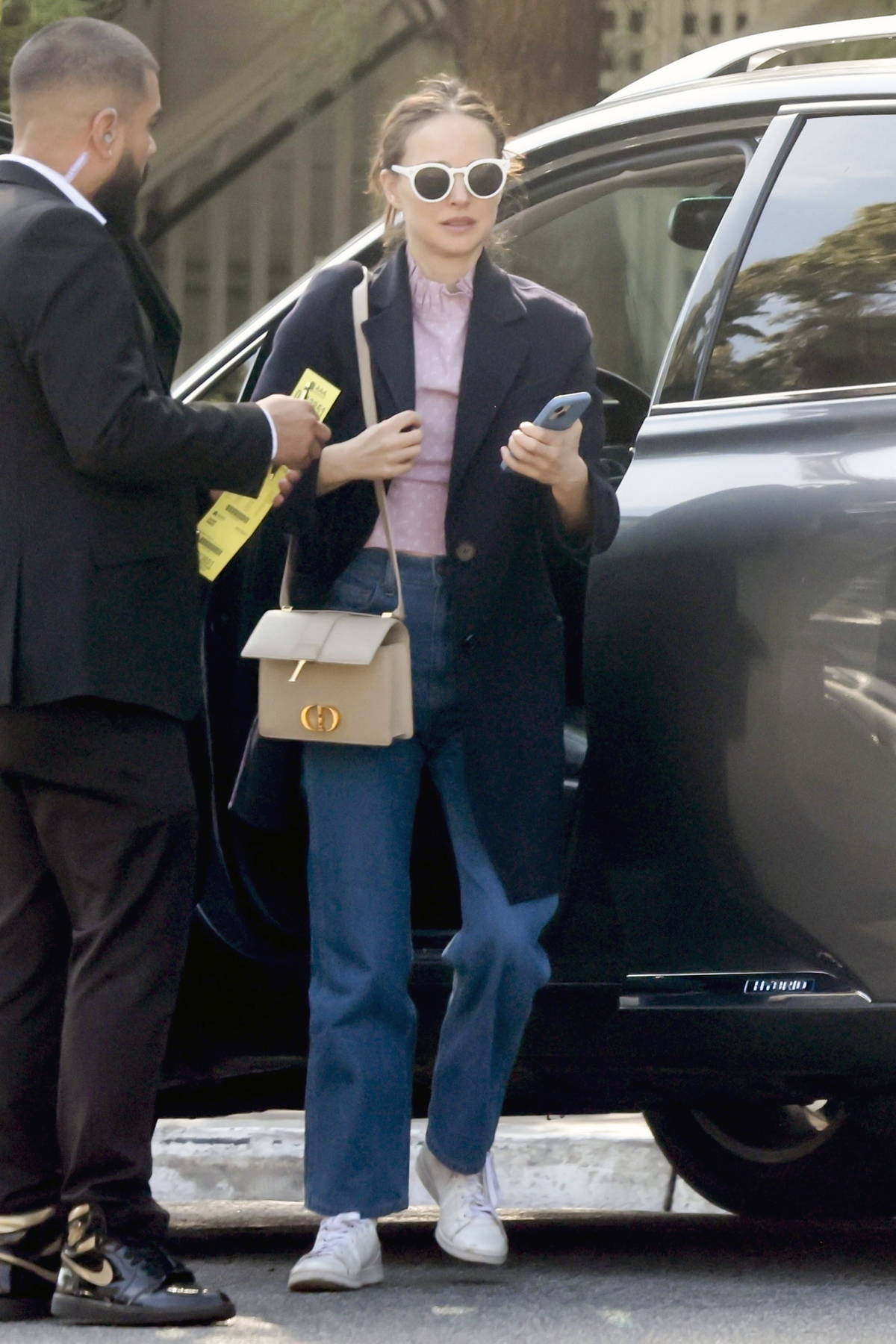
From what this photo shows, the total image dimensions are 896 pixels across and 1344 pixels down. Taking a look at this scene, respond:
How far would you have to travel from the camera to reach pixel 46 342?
3.09 meters

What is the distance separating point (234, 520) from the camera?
3393 millimetres

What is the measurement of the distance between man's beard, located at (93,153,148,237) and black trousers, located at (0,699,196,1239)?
2.17 feet

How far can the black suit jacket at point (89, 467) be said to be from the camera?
3.10 m

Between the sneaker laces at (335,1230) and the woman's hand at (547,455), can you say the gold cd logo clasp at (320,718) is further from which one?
the sneaker laces at (335,1230)

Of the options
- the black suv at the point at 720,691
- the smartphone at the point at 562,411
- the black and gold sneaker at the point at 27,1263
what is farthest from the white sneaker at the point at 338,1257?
the smartphone at the point at 562,411

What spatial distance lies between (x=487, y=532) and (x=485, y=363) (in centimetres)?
24

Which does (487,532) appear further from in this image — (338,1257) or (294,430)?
(338,1257)

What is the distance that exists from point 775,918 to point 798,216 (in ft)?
3.32

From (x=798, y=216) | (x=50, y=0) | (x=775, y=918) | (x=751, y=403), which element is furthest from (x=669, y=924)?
(x=50, y=0)

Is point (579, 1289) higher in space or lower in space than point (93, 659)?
lower

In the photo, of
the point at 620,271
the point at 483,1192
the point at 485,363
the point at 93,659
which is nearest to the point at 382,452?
the point at 485,363

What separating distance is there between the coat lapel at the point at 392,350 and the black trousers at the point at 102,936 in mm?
555

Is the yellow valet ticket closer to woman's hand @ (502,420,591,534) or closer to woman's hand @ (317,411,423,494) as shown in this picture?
woman's hand @ (317,411,423,494)

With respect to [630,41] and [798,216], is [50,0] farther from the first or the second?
[798,216]
